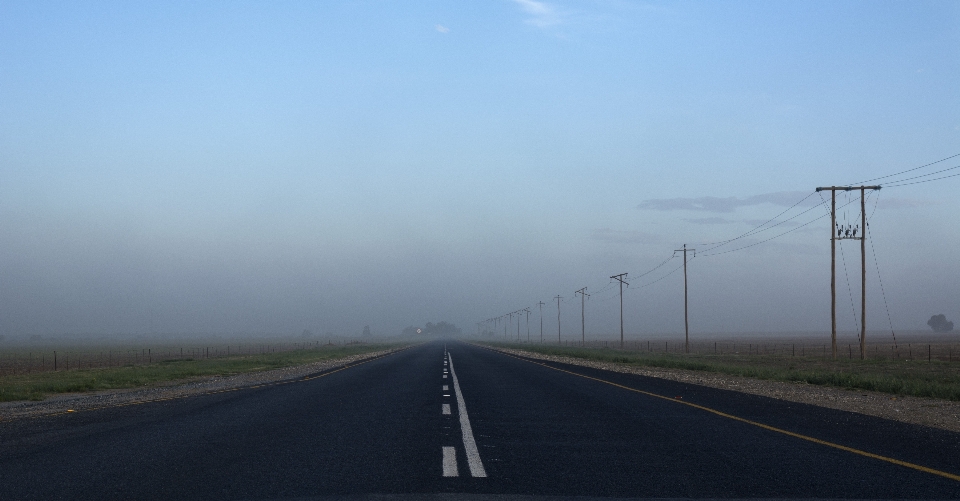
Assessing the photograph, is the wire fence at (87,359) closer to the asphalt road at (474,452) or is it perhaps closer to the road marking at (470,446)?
the asphalt road at (474,452)

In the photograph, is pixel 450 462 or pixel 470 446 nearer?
pixel 450 462

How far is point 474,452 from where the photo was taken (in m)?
9.58

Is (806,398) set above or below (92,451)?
below

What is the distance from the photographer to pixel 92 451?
9961mm

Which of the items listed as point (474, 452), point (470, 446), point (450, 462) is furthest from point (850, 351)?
point (450, 462)

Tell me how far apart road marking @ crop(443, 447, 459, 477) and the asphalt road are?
0.02 meters

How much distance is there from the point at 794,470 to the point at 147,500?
23.1 ft

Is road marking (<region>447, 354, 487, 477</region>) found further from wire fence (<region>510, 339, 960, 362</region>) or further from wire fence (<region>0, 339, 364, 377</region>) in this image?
wire fence (<region>510, 339, 960, 362</region>)

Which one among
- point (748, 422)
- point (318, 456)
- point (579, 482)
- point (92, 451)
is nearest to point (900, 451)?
point (748, 422)

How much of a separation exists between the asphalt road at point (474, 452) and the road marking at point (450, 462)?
2cm

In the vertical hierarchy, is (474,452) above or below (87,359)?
above

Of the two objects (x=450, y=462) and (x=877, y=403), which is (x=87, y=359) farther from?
(x=450, y=462)

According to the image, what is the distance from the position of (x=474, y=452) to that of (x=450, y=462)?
85 centimetres

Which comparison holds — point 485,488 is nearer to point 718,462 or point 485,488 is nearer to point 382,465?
point 382,465
